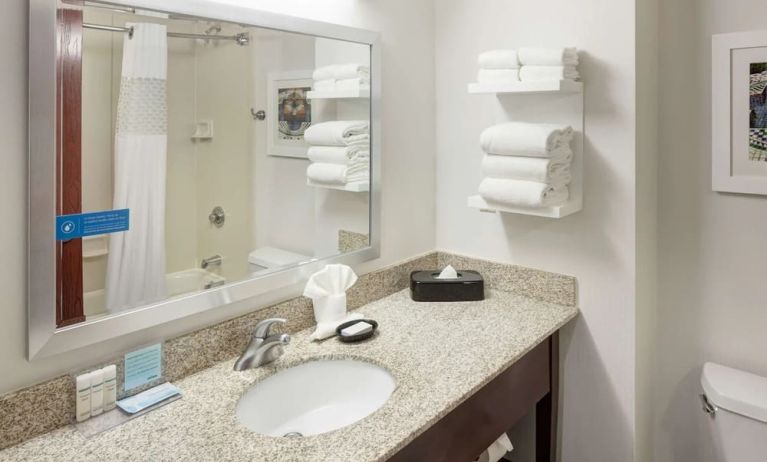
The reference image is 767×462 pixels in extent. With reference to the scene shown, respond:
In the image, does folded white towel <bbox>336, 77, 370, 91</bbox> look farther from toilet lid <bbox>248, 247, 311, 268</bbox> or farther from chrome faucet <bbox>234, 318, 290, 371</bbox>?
chrome faucet <bbox>234, 318, 290, 371</bbox>

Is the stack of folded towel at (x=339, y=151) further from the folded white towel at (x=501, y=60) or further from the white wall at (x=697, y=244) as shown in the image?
the white wall at (x=697, y=244)

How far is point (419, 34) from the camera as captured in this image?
5.98 feet

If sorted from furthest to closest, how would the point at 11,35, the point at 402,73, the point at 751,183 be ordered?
the point at 402,73 → the point at 751,183 → the point at 11,35

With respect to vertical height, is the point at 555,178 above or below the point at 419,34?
below

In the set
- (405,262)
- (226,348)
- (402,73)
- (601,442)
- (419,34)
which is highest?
(419,34)

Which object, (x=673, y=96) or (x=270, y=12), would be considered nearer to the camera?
(x=270, y=12)

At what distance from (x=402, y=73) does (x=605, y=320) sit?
1020 millimetres

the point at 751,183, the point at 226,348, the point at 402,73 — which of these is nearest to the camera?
the point at 226,348

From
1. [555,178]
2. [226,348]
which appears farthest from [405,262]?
[226,348]

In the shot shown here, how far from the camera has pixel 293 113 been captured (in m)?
1.45

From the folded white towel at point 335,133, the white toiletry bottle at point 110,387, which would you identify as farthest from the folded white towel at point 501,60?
the white toiletry bottle at point 110,387

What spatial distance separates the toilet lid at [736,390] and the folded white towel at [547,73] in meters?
0.95

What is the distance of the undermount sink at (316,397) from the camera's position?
1.19 meters

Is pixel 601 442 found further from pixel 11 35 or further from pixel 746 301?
pixel 11 35
